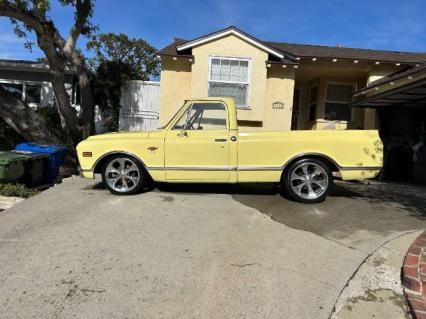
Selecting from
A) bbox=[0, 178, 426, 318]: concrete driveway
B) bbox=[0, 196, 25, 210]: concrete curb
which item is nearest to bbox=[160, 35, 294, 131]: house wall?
bbox=[0, 178, 426, 318]: concrete driveway

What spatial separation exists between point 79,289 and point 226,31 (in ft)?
33.8

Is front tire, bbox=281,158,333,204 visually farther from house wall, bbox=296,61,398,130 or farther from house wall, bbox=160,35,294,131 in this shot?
house wall, bbox=296,61,398,130

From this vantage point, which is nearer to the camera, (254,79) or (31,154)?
(31,154)

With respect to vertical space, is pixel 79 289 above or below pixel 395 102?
below

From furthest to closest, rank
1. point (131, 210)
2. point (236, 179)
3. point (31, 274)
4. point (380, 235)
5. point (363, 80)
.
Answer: point (363, 80)
point (236, 179)
point (131, 210)
point (380, 235)
point (31, 274)

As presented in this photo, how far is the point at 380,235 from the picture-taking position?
5.32 m

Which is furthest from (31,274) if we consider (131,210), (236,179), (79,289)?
(236,179)

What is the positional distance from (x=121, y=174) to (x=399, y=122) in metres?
9.77

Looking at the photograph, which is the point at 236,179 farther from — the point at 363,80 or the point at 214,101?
the point at 363,80

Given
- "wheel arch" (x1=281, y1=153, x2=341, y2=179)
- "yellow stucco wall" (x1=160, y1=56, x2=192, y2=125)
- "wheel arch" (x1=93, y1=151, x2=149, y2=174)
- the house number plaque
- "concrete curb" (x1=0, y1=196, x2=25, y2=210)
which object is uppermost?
"yellow stucco wall" (x1=160, y1=56, x2=192, y2=125)

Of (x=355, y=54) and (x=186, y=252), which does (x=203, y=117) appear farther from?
(x=355, y=54)

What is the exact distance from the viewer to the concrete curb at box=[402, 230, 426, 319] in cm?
348

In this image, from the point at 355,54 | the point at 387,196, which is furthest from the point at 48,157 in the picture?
the point at 355,54

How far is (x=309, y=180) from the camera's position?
6.90 m
